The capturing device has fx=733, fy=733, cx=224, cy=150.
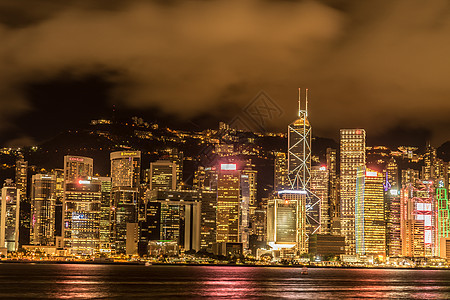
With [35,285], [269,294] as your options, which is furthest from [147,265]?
[269,294]

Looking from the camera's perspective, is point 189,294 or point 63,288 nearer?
point 189,294

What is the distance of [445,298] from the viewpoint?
8481 cm

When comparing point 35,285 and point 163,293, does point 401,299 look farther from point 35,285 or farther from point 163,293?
point 35,285

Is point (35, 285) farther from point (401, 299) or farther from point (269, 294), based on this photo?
point (401, 299)

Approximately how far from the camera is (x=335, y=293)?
89.2m

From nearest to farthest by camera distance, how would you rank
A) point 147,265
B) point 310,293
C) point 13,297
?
point 13,297 < point 310,293 < point 147,265

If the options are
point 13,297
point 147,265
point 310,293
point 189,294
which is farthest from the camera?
point 147,265

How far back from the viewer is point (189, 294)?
80812 mm

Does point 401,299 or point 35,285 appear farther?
point 35,285

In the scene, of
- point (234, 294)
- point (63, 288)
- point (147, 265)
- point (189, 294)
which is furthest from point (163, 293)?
point (147, 265)

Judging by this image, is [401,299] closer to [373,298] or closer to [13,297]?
[373,298]

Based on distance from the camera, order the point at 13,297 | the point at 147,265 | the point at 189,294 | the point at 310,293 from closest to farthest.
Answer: the point at 13,297 < the point at 189,294 < the point at 310,293 < the point at 147,265

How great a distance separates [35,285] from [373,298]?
4247 centimetres

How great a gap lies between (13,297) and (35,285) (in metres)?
20.6
